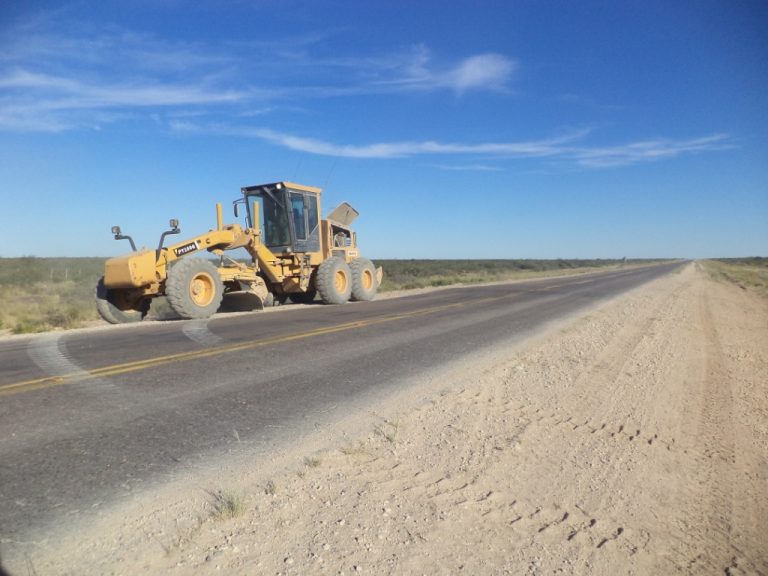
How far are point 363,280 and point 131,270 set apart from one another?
→ 875 cm

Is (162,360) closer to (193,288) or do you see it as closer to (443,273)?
(193,288)

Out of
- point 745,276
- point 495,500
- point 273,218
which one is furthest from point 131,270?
point 745,276

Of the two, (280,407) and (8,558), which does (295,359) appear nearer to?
(280,407)

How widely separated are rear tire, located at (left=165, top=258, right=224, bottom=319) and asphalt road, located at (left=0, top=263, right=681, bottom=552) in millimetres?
509

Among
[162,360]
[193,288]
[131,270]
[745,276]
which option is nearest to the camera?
[162,360]

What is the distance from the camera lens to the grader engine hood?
1073 cm

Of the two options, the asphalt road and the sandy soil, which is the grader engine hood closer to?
the asphalt road

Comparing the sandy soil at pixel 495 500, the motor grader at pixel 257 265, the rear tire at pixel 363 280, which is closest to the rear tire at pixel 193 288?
the motor grader at pixel 257 265

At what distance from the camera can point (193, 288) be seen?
466 inches

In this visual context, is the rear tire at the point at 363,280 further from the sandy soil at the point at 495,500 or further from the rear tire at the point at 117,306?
the sandy soil at the point at 495,500

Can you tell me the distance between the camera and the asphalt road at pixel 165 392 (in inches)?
130

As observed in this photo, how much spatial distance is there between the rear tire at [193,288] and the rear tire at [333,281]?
13.0 feet

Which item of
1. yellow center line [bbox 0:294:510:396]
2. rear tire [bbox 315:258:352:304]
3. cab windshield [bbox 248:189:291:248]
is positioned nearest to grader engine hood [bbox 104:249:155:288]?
yellow center line [bbox 0:294:510:396]

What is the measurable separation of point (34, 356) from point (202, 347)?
2220 mm
